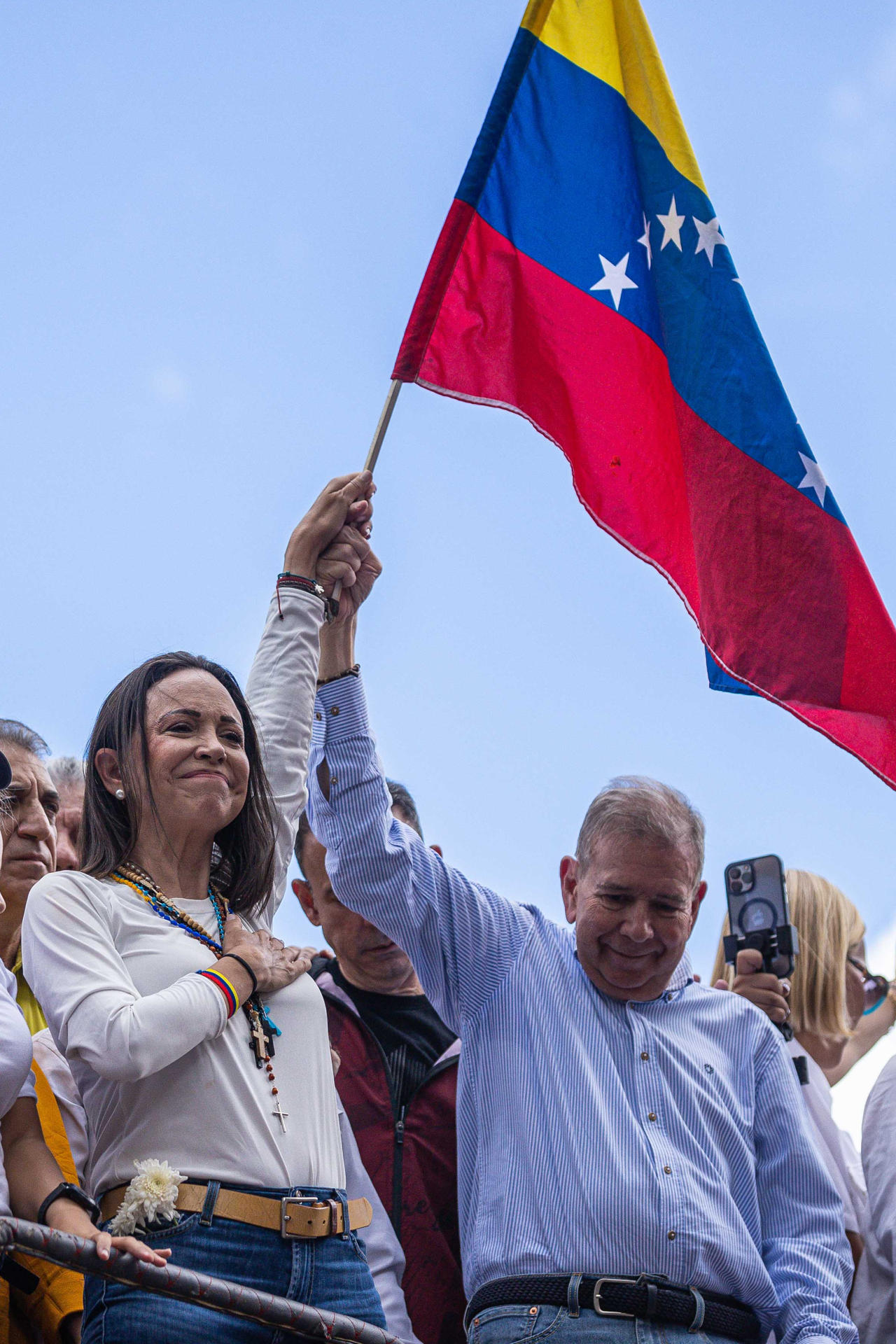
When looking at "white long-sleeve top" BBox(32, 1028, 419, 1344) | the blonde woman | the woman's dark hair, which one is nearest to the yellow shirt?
"white long-sleeve top" BBox(32, 1028, 419, 1344)

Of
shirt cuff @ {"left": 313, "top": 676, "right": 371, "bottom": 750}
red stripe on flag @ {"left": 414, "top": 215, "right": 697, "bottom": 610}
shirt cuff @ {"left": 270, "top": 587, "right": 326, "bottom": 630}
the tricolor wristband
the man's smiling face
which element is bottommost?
the tricolor wristband

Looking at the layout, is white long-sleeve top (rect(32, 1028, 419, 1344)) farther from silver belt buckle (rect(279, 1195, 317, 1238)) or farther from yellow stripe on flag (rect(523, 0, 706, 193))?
yellow stripe on flag (rect(523, 0, 706, 193))

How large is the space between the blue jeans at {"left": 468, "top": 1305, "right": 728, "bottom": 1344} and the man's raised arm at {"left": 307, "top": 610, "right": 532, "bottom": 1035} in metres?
0.80

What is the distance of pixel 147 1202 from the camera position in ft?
8.33

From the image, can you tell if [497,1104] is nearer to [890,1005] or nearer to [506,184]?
[890,1005]

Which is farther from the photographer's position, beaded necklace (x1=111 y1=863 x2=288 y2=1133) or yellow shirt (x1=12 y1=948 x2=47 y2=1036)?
yellow shirt (x1=12 y1=948 x2=47 y2=1036)

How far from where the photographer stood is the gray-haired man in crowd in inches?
131

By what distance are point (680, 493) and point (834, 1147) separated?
2.05 metres

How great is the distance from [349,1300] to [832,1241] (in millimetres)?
1523

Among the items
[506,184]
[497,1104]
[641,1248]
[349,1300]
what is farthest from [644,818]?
[506,184]

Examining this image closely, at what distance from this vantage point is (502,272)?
4355 mm

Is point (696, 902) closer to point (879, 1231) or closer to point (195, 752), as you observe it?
point (879, 1231)

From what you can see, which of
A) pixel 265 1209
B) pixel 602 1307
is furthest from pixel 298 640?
pixel 602 1307

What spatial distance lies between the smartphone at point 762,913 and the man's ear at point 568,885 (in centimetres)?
53
